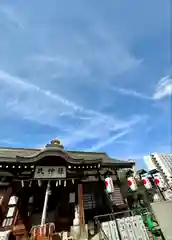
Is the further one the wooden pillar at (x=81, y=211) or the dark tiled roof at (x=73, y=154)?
the dark tiled roof at (x=73, y=154)

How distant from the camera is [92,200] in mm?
12273

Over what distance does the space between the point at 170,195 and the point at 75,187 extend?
11654 millimetres

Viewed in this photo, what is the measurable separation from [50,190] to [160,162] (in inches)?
1296

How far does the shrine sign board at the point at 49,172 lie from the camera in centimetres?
1082

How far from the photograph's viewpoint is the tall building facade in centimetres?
3441

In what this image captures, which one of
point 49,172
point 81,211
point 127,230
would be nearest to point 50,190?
point 49,172

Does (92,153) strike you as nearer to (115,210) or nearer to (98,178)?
(98,178)

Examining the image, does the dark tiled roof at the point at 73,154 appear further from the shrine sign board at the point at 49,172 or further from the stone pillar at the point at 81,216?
the stone pillar at the point at 81,216

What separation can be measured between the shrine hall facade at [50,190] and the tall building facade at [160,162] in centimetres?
2597

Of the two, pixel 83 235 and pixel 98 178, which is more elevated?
pixel 98 178

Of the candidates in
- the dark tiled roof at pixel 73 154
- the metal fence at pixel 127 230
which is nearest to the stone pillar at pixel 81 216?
the metal fence at pixel 127 230

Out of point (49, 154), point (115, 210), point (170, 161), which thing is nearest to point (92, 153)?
point (115, 210)

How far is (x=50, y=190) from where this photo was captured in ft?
35.8

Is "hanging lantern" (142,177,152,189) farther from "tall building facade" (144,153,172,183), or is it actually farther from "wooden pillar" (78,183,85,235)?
"tall building facade" (144,153,172,183)
